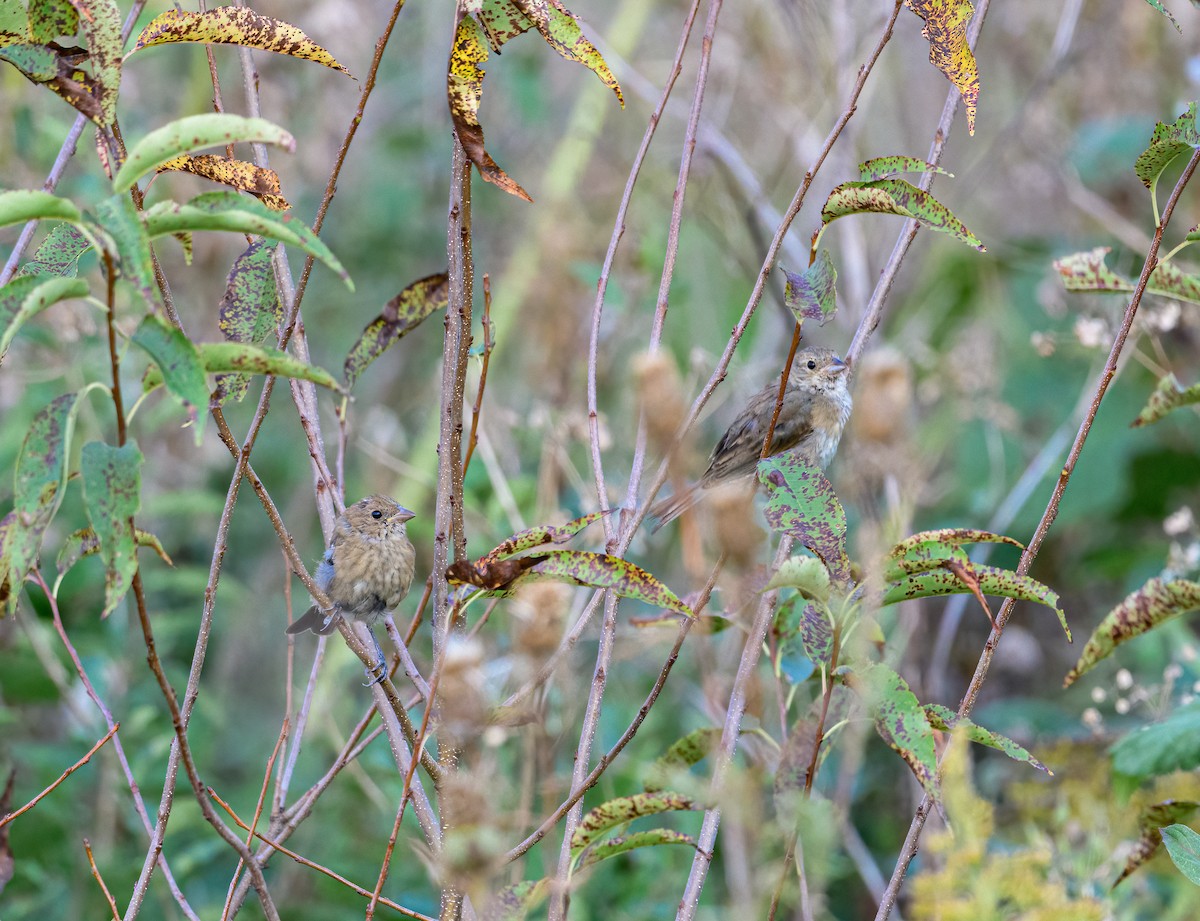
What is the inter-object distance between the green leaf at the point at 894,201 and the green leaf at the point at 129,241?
738 millimetres

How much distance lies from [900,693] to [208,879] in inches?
121

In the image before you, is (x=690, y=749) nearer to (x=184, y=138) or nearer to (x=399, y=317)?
(x=399, y=317)

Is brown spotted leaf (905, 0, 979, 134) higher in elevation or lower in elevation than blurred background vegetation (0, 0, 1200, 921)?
higher

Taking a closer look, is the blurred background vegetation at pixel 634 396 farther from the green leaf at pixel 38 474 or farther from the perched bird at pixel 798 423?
the green leaf at pixel 38 474

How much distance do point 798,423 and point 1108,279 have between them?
194 centimetres

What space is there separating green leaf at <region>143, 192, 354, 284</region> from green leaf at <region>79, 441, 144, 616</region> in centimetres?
24

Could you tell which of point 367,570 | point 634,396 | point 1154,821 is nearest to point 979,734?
point 1154,821

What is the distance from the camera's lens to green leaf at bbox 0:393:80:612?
4.29ft

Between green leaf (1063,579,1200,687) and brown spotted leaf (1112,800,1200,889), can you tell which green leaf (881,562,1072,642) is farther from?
brown spotted leaf (1112,800,1200,889)

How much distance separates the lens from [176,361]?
51.0 inches

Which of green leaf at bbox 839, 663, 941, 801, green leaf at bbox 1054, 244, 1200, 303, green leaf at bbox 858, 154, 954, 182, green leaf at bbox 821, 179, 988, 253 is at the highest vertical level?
green leaf at bbox 858, 154, 954, 182

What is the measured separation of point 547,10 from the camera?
1605 millimetres

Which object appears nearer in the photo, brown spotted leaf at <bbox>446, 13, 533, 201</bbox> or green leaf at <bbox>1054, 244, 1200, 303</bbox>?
brown spotted leaf at <bbox>446, 13, 533, 201</bbox>

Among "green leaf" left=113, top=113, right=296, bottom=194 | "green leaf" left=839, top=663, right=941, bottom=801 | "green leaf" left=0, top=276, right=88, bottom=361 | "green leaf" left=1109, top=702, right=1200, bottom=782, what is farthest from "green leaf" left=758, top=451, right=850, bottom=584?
"green leaf" left=1109, top=702, right=1200, bottom=782
